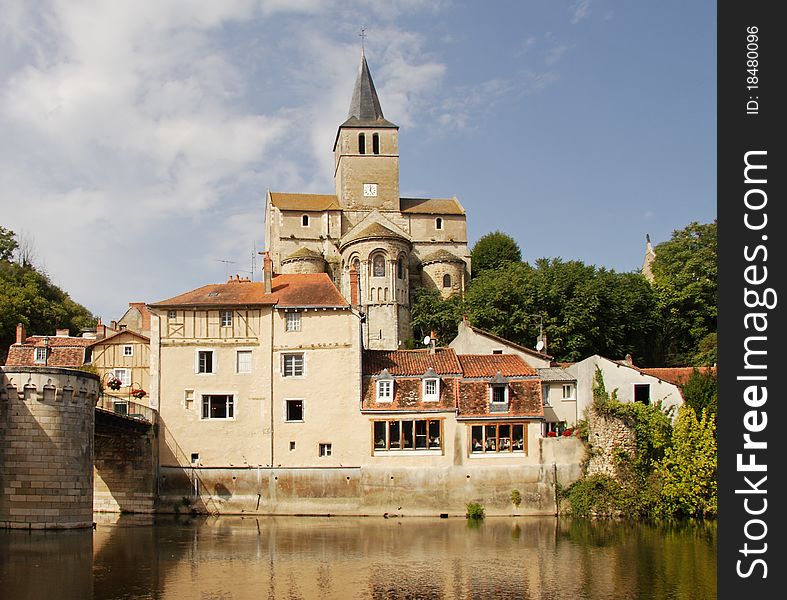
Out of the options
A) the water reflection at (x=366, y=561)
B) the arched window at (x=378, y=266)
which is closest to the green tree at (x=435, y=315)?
the arched window at (x=378, y=266)

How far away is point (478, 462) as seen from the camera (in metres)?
40.0

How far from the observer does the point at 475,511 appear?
39.2 metres

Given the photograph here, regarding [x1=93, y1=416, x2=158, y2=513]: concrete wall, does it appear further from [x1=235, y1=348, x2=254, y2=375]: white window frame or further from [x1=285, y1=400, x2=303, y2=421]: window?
[x1=285, y1=400, x2=303, y2=421]: window

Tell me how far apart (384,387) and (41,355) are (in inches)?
804

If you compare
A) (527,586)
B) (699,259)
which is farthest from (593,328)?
(527,586)

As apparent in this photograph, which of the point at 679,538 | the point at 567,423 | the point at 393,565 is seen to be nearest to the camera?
the point at 393,565

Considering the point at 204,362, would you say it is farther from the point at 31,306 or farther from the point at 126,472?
the point at 31,306

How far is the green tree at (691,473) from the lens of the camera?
3753 cm

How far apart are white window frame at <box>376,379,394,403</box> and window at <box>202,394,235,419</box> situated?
7.01 meters

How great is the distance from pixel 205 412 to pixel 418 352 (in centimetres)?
1083

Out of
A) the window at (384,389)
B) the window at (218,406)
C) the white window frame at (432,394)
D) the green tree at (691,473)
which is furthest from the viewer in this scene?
the window at (218,406)

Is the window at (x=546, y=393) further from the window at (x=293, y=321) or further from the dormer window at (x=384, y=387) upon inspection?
the window at (x=293, y=321)

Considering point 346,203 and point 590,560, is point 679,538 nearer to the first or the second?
point 590,560

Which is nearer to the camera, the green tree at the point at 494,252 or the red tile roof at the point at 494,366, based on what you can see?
the red tile roof at the point at 494,366
